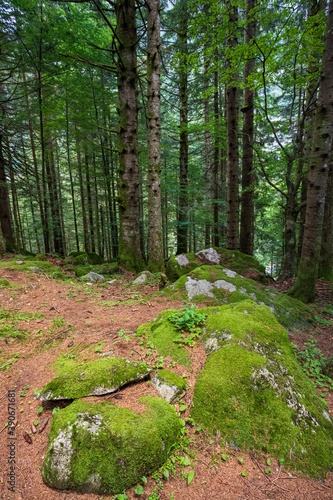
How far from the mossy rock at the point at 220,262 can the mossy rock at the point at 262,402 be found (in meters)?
3.14

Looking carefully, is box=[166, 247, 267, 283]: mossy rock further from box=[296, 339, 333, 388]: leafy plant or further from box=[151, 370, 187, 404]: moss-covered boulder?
box=[151, 370, 187, 404]: moss-covered boulder

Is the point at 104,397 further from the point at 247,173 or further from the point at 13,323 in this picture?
the point at 247,173

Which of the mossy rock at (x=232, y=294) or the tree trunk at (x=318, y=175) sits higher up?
the tree trunk at (x=318, y=175)

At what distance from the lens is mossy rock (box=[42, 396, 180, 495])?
143cm

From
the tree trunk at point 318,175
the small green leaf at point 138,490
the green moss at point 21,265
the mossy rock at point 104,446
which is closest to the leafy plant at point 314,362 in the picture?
the tree trunk at point 318,175

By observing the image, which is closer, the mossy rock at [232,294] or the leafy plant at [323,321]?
the mossy rock at [232,294]

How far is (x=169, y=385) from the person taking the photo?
212 centimetres

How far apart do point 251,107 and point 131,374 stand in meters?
8.47

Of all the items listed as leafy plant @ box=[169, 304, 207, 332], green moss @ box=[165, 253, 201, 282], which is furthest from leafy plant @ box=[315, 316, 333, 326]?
leafy plant @ box=[169, 304, 207, 332]

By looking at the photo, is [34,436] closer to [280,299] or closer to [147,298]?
[147,298]

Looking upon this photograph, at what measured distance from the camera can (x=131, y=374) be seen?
84.2 inches

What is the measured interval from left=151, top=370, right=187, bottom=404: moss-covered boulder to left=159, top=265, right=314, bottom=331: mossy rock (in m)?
2.05

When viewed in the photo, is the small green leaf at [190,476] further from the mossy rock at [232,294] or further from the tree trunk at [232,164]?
the tree trunk at [232,164]

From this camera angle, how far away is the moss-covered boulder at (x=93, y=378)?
194 cm
